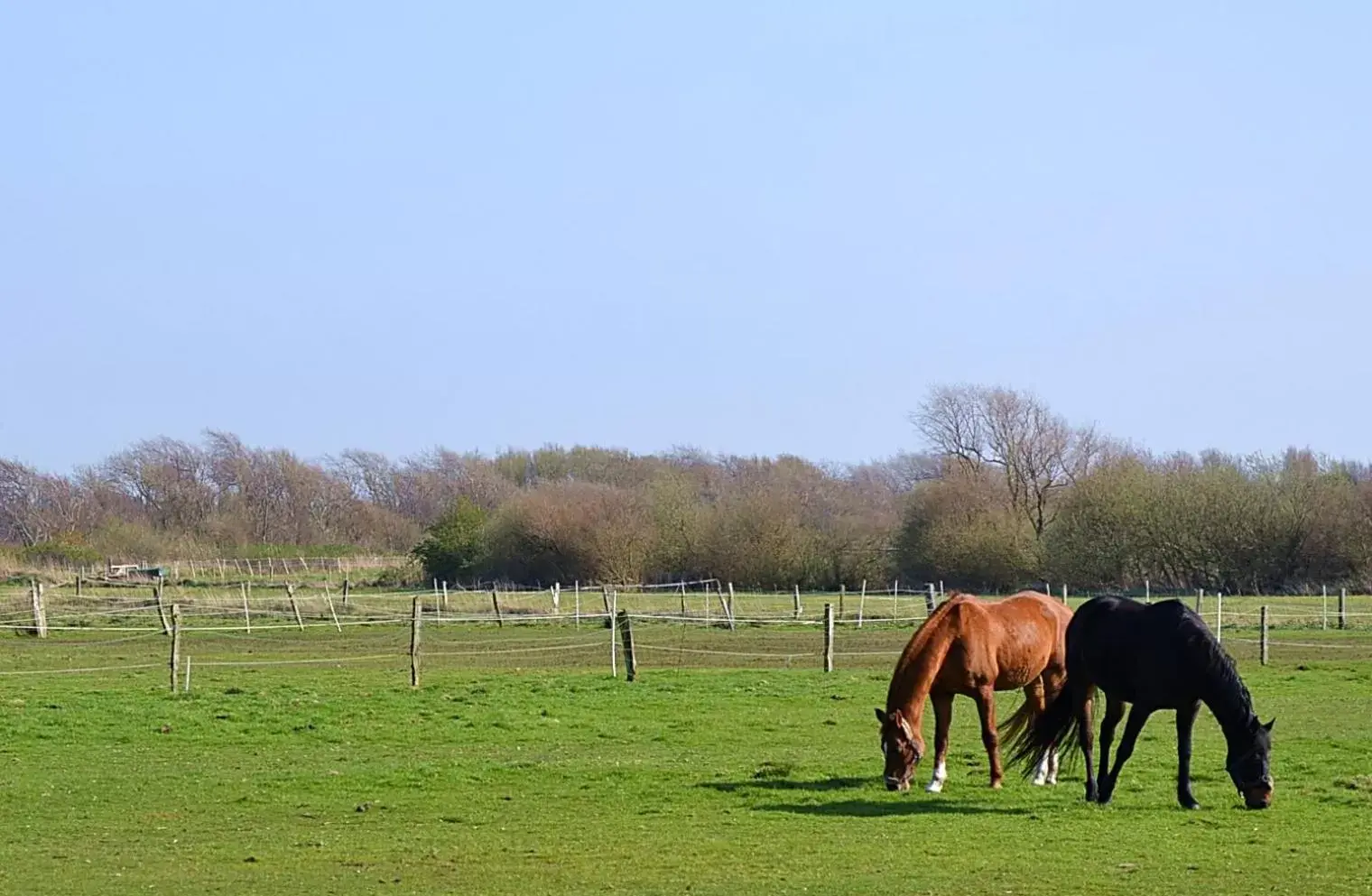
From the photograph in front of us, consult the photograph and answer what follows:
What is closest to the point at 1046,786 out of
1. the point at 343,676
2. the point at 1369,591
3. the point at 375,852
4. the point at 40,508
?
the point at 375,852

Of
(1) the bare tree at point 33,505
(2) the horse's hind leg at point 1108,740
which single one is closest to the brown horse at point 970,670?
(2) the horse's hind leg at point 1108,740

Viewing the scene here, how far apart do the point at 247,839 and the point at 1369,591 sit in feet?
169

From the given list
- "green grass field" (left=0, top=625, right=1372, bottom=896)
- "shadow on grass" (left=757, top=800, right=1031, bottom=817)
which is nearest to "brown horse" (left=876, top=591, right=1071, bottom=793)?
"green grass field" (left=0, top=625, right=1372, bottom=896)

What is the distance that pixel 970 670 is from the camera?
40.8ft

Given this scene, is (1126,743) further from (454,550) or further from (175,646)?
(454,550)

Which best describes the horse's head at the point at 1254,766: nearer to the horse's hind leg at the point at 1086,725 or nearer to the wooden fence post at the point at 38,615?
the horse's hind leg at the point at 1086,725

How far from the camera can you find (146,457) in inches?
4289

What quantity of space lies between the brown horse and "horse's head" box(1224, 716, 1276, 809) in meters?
1.69

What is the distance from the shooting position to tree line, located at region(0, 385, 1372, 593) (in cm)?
5666

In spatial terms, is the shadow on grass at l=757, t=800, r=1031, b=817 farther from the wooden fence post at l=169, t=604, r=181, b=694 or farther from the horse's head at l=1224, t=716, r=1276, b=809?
the wooden fence post at l=169, t=604, r=181, b=694

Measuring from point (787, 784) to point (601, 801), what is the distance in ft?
5.04

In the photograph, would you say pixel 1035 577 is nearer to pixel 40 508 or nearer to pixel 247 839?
pixel 247 839

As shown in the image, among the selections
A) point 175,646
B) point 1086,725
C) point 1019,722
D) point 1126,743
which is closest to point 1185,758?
point 1126,743

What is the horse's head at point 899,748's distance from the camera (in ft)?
39.3
